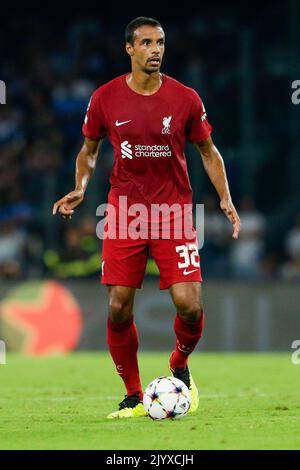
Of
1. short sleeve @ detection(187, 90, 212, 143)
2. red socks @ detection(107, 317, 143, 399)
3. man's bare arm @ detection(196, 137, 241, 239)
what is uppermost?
short sleeve @ detection(187, 90, 212, 143)

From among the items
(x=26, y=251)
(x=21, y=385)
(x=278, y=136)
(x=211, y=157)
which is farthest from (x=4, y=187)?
(x=211, y=157)

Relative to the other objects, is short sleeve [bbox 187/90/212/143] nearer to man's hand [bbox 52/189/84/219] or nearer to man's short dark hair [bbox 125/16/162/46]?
man's short dark hair [bbox 125/16/162/46]

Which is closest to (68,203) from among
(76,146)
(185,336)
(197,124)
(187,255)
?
(187,255)

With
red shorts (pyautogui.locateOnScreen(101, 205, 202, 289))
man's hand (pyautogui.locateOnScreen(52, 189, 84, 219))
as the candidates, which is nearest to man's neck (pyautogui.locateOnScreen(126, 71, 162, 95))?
man's hand (pyautogui.locateOnScreen(52, 189, 84, 219))

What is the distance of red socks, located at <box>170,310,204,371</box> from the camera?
312 inches

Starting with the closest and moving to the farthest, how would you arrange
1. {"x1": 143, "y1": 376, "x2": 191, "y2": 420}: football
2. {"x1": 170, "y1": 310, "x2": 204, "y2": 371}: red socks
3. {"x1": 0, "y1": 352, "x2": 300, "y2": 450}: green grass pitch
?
{"x1": 0, "y1": 352, "x2": 300, "y2": 450}: green grass pitch → {"x1": 143, "y1": 376, "x2": 191, "y2": 420}: football → {"x1": 170, "y1": 310, "x2": 204, "y2": 371}: red socks

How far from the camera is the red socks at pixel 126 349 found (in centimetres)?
790

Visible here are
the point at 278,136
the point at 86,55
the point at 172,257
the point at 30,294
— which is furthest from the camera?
the point at 86,55

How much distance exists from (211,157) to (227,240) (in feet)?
25.2

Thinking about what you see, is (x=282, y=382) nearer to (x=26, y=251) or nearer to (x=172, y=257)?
(x=172, y=257)

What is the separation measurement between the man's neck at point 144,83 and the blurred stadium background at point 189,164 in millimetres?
6767

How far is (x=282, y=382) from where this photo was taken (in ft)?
35.0

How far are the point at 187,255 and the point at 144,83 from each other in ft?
3.79

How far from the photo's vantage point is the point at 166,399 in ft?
24.4
